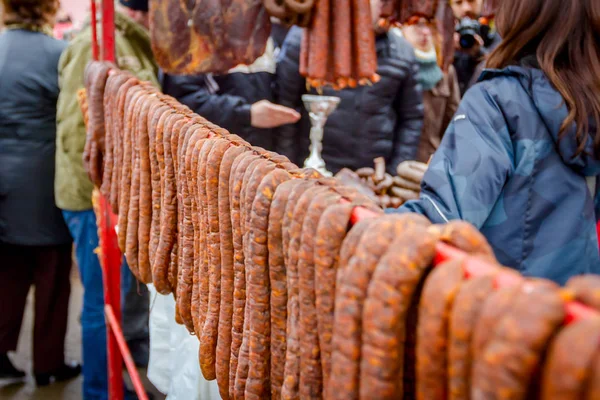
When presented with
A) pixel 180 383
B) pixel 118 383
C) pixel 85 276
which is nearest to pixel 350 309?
pixel 180 383

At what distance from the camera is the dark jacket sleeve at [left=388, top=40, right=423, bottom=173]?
416 centimetres

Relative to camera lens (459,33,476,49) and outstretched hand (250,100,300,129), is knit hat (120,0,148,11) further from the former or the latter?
camera lens (459,33,476,49)

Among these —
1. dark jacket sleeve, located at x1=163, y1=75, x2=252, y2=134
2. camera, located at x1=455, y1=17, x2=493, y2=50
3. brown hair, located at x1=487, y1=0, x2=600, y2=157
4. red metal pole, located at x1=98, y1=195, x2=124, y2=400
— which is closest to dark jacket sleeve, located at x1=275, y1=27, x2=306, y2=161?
dark jacket sleeve, located at x1=163, y1=75, x2=252, y2=134

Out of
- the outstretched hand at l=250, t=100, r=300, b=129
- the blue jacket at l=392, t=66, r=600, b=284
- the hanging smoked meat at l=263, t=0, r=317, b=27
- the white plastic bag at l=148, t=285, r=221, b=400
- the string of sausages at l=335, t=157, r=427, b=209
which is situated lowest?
the white plastic bag at l=148, t=285, r=221, b=400

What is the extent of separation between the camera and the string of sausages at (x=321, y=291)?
1.94 feet

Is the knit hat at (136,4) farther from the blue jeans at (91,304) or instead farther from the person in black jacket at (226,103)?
the blue jeans at (91,304)

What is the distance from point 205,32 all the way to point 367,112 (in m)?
1.64

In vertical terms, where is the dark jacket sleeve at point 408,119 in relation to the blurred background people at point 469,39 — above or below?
below

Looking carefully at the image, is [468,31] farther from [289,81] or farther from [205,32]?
[205,32]

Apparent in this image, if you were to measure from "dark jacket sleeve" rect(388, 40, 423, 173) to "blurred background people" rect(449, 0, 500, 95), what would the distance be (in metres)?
0.41

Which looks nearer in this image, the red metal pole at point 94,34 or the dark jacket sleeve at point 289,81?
the red metal pole at point 94,34

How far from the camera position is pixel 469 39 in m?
4.86

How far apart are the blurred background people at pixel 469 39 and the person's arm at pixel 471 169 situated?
2.76 m

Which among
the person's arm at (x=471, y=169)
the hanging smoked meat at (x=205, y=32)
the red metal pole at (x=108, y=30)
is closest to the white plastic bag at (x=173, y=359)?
the person's arm at (x=471, y=169)
